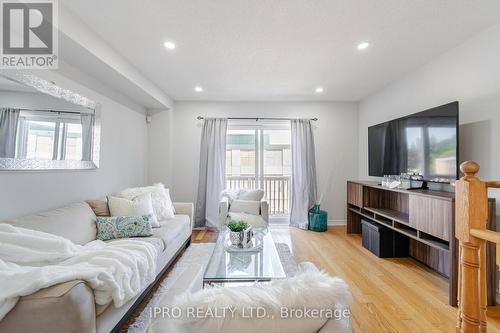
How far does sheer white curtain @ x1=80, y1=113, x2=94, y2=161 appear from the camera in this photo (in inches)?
106

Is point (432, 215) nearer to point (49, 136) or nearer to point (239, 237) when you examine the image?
point (239, 237)

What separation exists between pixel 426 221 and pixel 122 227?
122 inches

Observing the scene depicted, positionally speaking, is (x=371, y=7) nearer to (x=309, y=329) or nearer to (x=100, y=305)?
(x=309, y=329)

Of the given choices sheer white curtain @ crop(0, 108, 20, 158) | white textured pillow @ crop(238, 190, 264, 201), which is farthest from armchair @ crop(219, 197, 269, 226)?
sheer white curtain @ crop(0, 108, 20, 158)

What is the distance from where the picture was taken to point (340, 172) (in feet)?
15.2

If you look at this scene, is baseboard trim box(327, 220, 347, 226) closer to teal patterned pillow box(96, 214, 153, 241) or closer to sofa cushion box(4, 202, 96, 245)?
teal patterned pillow box(96, 214, 153, 241)

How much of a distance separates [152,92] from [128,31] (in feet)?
4.59

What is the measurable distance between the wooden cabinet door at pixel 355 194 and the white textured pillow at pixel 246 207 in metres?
1.62

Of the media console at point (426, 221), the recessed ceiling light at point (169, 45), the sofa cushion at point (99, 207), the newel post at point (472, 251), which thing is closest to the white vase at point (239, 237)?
the sofa cushion at point (99, 207)

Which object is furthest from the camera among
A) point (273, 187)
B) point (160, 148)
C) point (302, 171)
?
point (273, 187)

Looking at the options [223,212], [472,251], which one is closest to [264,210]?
[223,212]

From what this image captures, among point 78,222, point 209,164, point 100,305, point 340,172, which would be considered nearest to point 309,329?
point 100,305

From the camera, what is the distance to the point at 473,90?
2326 millimetres

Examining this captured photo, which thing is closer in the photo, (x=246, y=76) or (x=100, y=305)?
(x=100, y=305)
